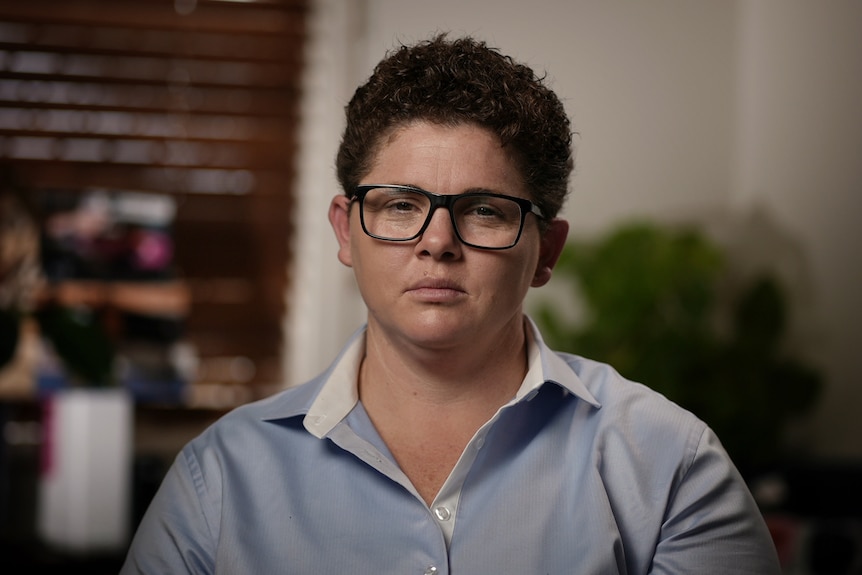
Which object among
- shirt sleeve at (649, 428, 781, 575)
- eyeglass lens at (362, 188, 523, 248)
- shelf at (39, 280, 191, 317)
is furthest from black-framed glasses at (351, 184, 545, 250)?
shelf at (39, 280, 191, 317)

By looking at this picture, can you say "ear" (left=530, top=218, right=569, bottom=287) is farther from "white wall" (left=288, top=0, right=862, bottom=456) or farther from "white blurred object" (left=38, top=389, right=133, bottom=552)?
"white wall" (left=288, top=0, right=862, bottom=456)

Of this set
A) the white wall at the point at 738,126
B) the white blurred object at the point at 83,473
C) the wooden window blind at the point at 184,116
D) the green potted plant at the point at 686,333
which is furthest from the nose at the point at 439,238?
the white wall at the point at 738,126

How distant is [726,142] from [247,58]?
7.05 feet

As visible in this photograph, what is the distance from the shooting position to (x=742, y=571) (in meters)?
1.22

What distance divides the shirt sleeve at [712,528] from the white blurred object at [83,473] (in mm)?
1400

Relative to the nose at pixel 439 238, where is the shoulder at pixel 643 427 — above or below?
below


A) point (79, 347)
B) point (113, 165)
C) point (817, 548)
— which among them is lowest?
point (817, 548)

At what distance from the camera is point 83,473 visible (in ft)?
7.36

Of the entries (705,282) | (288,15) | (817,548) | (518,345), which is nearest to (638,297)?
(705,282)

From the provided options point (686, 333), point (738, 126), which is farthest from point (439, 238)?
point (738, 126)

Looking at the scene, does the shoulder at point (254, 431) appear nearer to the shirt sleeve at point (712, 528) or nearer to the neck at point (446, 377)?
the neck at point (446, 377)

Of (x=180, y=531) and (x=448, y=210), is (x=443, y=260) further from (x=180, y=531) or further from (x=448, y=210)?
(x=180, y=531)

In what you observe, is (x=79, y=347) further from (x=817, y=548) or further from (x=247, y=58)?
(x=817, y=548)

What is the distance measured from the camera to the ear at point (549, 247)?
1394 millimetres
